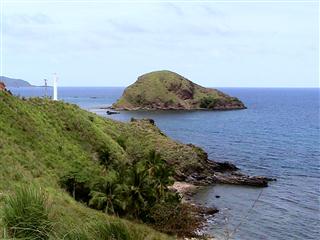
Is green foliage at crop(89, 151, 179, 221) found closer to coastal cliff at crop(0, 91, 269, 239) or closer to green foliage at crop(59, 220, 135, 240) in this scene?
coastal cliff at crop(0, 91, 269, 239)

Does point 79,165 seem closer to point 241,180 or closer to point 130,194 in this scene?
point 130,194

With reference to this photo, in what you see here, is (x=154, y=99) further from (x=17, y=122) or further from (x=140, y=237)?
(x=140, y=237)

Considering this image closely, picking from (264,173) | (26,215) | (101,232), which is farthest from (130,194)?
(264,173)

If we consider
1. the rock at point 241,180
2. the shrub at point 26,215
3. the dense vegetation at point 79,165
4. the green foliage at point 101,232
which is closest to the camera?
the green foliage at point 101,232

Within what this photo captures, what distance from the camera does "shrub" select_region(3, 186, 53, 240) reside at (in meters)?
7.13

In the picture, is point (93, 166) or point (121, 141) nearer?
point (93, 166)

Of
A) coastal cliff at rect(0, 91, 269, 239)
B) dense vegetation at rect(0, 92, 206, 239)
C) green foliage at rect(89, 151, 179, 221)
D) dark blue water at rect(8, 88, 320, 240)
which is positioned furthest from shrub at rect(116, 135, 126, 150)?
green foliage at rect(89, 151, 179, 221)

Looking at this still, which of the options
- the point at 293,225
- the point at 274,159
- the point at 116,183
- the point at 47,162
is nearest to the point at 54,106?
the point at 47,162

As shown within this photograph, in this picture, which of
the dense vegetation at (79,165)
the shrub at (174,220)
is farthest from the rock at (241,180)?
the shrub at (174,220)

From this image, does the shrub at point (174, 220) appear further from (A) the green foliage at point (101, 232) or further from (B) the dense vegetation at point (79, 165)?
(A) the green foliage at point (101, 232)

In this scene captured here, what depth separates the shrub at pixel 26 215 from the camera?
7129 millimetres

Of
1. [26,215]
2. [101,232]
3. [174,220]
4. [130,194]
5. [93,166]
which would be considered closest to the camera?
[101,232]

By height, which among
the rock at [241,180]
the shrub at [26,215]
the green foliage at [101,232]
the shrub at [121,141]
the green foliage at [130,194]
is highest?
the green foliage at [101,232]

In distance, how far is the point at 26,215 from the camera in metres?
7.49
